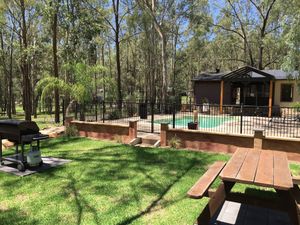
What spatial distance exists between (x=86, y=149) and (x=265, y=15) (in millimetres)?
23760

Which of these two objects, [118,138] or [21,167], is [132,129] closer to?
[118,138]

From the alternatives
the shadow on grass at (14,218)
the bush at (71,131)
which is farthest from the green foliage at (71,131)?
the shadow on grass at (14,218)

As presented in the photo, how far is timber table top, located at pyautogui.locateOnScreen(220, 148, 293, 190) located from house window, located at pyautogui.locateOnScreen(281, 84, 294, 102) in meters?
15.4

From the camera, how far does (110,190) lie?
15.2 feet

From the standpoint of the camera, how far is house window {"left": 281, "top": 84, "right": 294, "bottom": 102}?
17464mm

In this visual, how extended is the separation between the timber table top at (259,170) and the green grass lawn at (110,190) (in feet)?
3.23

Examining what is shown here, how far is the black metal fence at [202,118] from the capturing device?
32.8 feet

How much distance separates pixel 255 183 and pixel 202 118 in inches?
467

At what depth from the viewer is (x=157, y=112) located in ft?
59.8

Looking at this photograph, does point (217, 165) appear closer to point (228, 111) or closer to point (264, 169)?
point (264, 169)

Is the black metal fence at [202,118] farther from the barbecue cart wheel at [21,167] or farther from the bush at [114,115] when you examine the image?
the barbecue cart wheel at [21,167]

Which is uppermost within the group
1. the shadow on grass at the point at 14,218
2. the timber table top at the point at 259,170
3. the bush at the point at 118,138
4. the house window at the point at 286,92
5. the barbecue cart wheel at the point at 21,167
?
the house window at the point at 286,92

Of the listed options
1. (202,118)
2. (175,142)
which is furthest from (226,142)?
(202,118)

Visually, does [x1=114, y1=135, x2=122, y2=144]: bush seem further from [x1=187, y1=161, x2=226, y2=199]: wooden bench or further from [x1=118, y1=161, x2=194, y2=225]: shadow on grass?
[x1=187, y1=161, x2=226, y2=199]: wooden bench
